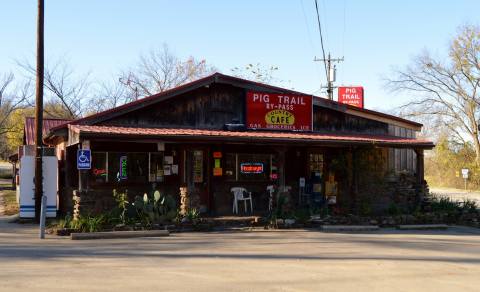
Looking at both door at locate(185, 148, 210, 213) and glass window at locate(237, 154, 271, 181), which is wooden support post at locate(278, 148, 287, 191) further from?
door at locate(185, 148, 210, 213)

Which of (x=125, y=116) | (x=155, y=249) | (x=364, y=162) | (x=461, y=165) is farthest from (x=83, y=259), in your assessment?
(x=461, y=165)

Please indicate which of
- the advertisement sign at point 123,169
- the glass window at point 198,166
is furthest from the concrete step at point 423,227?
the advertisement sign at point 123,169

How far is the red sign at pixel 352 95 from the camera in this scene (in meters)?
32.6

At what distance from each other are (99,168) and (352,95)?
20634 mm

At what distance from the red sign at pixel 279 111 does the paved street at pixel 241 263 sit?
4.98 metres

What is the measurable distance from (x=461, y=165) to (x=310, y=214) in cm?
3821

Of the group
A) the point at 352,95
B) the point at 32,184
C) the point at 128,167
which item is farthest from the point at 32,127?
the point at 352,95

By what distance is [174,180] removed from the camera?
17.1 meters

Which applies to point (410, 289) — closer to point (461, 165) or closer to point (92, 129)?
point (92, 129)

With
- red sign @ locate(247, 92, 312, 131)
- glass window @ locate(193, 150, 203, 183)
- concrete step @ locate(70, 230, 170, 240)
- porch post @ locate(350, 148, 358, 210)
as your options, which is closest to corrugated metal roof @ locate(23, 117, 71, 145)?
glass window @ locate(193, 150, 203, 183)

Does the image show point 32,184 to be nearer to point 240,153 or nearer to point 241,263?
point 240,153

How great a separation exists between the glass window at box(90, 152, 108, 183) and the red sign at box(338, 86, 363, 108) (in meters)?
19.9

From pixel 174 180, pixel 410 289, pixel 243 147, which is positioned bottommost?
pixel 410 289

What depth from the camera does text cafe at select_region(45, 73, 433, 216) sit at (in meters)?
15.8
